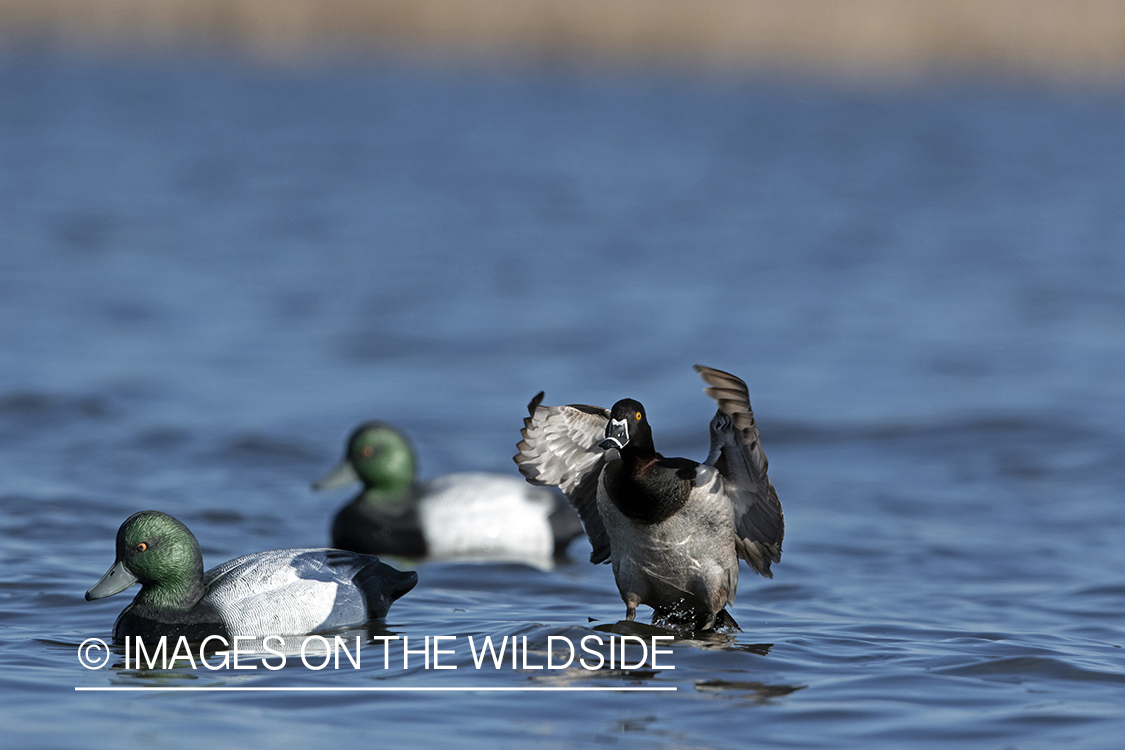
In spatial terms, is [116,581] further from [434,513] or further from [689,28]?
[689,28]

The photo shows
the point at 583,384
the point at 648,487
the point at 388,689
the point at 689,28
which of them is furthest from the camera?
the point at 689,28

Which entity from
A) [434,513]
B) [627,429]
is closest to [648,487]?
[627,429]

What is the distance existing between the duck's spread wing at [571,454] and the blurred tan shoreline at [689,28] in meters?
32.6

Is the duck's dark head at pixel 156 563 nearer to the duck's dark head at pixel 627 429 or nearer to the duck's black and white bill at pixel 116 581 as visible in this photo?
the duck's black and white bill at pixel 116 581

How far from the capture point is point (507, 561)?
7.96 metres

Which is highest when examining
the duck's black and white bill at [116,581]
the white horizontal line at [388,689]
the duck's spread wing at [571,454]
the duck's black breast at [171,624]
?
the duck's spread wing at [571,454]

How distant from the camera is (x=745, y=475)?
5.58 m

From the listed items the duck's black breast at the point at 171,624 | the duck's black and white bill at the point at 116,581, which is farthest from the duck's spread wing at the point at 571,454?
the duck's black and white bill at the point at 116,581

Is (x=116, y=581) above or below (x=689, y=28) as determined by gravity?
below

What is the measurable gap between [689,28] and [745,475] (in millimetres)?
33441

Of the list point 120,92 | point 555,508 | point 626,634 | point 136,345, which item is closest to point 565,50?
point 120,92

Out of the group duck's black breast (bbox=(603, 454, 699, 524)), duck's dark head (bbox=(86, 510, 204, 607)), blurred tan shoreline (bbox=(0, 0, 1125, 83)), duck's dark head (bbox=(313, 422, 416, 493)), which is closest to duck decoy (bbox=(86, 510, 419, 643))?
duck's dark head (bbox=(86, 510, 204, 607))

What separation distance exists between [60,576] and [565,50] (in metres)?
34.1

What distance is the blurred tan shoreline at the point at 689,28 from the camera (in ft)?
121
